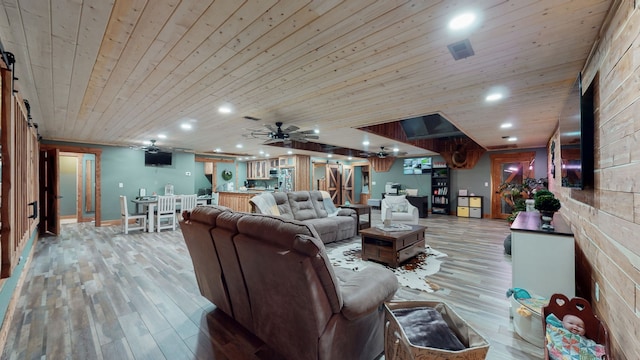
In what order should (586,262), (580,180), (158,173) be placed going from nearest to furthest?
1. (580,180)
2. (586,262)
3. (158,173)

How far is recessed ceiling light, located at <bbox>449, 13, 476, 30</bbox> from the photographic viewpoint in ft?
5.74

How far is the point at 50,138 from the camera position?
6.61 m

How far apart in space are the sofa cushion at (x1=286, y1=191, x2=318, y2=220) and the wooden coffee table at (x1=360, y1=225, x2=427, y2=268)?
1.57m

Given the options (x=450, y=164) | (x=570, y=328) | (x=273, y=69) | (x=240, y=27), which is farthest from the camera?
(x=450, y=164)

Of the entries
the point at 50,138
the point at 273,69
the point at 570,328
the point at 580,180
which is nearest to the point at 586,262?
the point at 580,180

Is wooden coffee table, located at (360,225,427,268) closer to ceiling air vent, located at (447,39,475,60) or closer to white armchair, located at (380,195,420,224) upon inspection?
white armchair, located at (380,195,420,224)

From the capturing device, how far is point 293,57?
7.75ft

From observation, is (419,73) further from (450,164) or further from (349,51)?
(450,164)

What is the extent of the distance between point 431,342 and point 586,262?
7.09 feet

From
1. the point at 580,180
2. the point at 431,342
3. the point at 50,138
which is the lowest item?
the point at 431,342

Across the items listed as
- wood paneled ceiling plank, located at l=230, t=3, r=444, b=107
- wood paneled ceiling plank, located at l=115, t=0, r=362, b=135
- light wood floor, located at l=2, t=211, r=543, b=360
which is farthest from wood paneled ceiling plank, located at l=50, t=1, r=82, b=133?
light wood floor, located at l=2, t=211, r=543, b=360

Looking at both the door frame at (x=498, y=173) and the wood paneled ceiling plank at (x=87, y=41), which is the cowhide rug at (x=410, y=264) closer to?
the wood paneled ceiling plank at (x=87, y=41)

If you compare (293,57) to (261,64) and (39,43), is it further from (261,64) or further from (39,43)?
(39,43)

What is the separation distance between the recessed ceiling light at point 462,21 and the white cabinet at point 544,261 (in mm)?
1916
